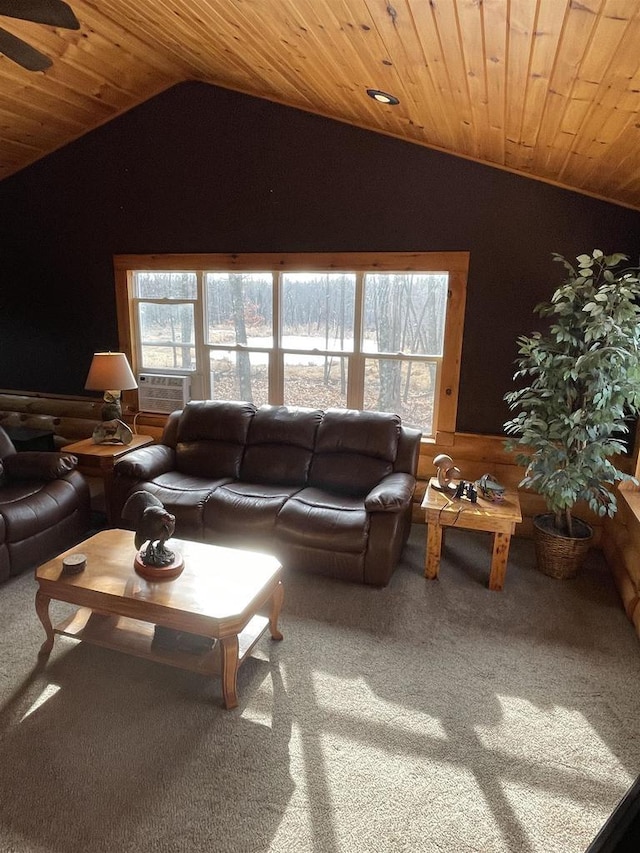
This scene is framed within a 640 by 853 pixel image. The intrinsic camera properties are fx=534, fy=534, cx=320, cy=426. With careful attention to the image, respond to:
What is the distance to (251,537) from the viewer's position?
3469mm

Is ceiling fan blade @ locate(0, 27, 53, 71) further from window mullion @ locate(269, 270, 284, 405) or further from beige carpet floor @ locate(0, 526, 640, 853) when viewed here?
beige carpet floor @ locate(0, 526, 640, 853)

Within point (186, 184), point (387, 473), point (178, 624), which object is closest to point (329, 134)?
point (186, 184)

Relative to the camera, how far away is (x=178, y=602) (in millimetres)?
2275

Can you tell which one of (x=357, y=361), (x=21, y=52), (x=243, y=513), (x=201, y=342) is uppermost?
(x=21, y=52)

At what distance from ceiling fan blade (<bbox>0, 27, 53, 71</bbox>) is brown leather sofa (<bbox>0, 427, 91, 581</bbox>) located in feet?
7.72

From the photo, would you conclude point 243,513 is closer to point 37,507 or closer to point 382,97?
point 37,507

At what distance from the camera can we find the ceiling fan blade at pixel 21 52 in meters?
2.19

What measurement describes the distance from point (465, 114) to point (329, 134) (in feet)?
5.05

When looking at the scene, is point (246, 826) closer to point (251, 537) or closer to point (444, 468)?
point (251, 537)

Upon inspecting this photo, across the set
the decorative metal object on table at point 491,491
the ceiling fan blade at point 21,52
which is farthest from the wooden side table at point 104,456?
the decorative metal object on table at point 491,491

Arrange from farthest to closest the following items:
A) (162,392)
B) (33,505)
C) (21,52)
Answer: (162,392) < (33,505) < (21,52)

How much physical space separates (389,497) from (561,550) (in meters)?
1.21

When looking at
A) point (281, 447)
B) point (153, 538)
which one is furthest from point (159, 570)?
point (281, 447)

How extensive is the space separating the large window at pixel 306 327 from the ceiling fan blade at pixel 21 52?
7.37 feet
